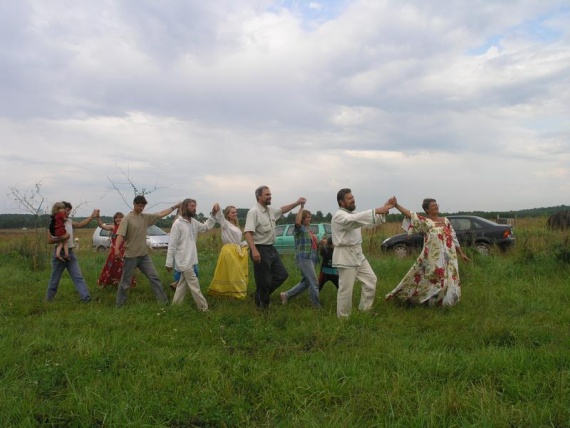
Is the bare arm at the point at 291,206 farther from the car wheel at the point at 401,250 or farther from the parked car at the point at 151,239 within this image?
the parked car at the point at 151,239

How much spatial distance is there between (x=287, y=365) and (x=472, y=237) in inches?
409

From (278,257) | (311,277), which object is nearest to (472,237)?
(311,277)

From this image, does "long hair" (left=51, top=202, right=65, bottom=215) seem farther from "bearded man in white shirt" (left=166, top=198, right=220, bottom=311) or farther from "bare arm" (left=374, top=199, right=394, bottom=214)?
"bare arm" (left=374, top=199, right=394, bottom=214)

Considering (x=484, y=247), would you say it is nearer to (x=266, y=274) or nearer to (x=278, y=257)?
(x=278, y=257)

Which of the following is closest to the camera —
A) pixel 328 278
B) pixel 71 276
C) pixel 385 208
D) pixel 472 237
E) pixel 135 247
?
pixel 385 208

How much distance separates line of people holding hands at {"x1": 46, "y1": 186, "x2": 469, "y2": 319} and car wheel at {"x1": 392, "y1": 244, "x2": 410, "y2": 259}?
19.5 ft

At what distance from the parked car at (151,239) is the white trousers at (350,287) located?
11890 mm

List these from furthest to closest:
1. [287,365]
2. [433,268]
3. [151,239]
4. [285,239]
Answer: [151,239] < [285,239] < [433,268] < [287,365]

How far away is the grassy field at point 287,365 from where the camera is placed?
11.8 feet

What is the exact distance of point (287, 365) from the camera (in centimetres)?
452

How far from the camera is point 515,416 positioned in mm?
3455

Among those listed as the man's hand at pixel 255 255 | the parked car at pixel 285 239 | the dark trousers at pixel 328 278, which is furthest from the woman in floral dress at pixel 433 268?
the parked car at pixel 285 239

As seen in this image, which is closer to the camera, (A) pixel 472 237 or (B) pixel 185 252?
(B) pixel 185 252

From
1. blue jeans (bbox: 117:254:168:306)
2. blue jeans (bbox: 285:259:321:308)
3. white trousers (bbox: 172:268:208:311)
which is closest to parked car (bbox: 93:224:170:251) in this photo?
blue jeans (bbox: 117:254:168:306)
